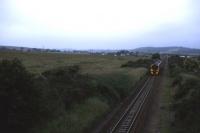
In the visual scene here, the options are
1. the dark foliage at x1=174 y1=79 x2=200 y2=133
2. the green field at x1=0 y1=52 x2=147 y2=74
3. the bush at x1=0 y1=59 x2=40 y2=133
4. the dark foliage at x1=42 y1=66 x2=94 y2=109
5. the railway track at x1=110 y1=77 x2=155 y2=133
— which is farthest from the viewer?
the green field at x1=0 y1=52 x2=147 y2=74

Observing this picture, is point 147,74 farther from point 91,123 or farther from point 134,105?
point 91,123

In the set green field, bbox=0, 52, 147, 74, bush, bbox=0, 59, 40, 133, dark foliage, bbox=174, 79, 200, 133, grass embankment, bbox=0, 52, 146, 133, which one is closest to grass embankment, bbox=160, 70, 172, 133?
dark foliage, bbox=174, 79, 200, 133

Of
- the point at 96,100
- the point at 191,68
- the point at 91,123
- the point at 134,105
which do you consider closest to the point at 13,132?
the point at 91,123

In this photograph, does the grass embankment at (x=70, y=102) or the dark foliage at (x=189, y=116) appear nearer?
the grass embankment at (x=70, y=102)

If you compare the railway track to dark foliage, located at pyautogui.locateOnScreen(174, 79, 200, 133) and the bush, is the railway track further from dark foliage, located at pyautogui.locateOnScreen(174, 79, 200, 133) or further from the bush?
the bush

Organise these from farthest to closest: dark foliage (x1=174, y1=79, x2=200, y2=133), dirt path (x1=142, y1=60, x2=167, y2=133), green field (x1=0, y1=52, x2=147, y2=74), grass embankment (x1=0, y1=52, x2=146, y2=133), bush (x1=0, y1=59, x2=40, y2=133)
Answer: green field (x1=0, y1=52, x2=147, y2=74), dirt path (x1=142, y1=60, x2=167, y2=133), dark foliage (x1=174, y1=79, x2=200, y2=133), grass embankment (x1=0, y1=52, x2=146, y2=133), bush (x1=0, y1=59, x2=40, y2=133)

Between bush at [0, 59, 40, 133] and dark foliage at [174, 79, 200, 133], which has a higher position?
bush at [0, 59, 40, 133]

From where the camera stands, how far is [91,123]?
24625mm

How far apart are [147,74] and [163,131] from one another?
5152cm

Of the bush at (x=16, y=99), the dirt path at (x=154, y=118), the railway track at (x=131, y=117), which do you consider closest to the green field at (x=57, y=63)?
the railway track at (x=131, y=117)

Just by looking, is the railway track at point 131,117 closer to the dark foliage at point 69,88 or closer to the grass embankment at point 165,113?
the grass embankment at point 165,113

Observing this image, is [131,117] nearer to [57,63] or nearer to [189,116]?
[189,116]

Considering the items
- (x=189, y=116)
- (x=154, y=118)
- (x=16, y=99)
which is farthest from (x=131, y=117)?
(x=16, y=99)

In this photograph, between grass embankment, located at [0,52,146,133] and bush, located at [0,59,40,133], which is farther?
grass embankment, located at [0,52,146,133]
